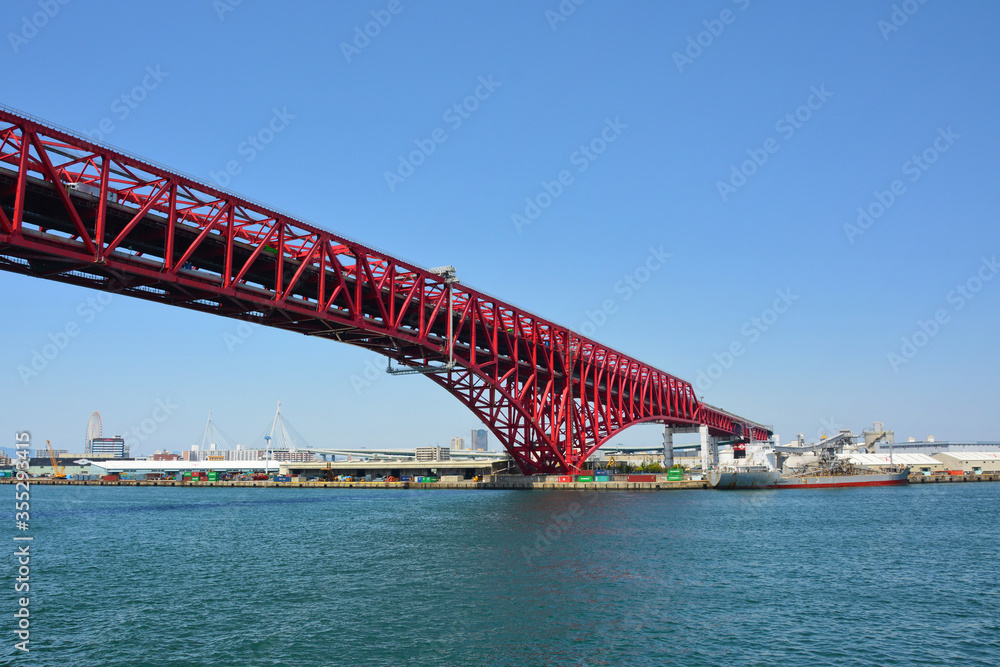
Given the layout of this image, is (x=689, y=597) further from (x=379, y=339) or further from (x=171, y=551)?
(x=379, y=339)

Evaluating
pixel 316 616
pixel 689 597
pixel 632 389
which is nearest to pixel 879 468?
pixel 632 389

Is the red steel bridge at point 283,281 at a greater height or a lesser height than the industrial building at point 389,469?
greater

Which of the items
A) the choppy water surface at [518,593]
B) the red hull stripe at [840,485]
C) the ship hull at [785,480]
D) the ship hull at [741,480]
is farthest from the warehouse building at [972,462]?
the choppy water surface at [518,593]

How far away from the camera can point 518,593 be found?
84.1 feet

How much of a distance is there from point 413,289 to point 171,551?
2796 centimetres

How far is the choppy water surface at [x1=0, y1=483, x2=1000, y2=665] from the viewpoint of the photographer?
1909 centimetres

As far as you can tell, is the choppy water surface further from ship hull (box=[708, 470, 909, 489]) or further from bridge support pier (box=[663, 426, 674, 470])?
bridge support pier (box=[663, 426, 674, 470])

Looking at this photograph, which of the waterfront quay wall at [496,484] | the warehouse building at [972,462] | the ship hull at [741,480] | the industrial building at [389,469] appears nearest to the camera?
the waterfront quay wall at [496,484]

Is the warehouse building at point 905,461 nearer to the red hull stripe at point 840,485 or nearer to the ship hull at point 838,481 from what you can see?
the red hull stripe at point 840,485

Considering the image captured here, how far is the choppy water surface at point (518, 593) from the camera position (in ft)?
62.6

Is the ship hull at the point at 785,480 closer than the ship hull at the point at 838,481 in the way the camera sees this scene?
Yes

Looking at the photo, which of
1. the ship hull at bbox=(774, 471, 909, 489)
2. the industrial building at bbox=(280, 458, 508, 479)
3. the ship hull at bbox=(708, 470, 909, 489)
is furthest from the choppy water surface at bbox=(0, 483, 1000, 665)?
the industrial building at bbox=(280, 458, 508, 479)

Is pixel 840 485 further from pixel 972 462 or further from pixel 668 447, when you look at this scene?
pixel 972 462

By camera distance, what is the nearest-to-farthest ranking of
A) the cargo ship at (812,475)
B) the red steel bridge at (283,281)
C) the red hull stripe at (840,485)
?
the red steel bridge at (283,281)
the cargo ship at (812,475)
the red hull stripe at (840,485)
